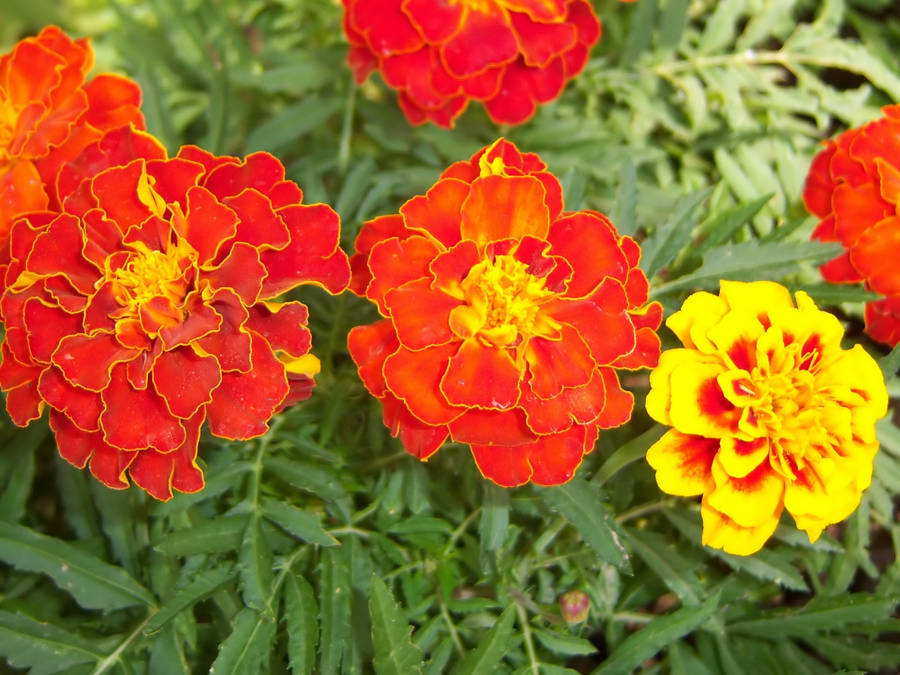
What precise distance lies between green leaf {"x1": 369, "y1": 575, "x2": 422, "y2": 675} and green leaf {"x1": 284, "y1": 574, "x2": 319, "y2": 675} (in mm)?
122

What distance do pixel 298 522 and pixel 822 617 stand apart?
769 millimetres

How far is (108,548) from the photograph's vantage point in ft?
4.92

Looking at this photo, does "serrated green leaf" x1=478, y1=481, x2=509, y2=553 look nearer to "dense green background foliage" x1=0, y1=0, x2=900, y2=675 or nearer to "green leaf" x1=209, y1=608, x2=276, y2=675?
"dense green background foliage" x1=0, y1=0, x2=900, y2=675

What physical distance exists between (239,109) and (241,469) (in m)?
0.87

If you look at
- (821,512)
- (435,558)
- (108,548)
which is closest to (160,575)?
(108,548)

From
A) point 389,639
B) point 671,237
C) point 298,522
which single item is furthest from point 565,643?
point 671,237

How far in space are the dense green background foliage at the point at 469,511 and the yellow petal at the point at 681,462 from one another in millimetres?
103

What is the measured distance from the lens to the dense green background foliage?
4.17 ft

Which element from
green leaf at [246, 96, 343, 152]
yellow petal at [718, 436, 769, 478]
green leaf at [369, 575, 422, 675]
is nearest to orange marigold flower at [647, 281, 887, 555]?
yellow petal at [718, 436, 769, 478]

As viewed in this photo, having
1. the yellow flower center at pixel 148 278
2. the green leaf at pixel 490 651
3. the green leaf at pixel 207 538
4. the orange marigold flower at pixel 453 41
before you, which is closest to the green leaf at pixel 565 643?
the green leaf at pixel 490 651

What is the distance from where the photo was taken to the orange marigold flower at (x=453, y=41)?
1.42 metres

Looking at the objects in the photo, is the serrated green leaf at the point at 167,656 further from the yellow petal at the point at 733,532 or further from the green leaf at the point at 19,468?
the yellow petal at the point at 733,532

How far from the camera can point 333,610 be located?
1.25 meters

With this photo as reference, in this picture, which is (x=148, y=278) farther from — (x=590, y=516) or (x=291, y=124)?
(x=291, y=124)
